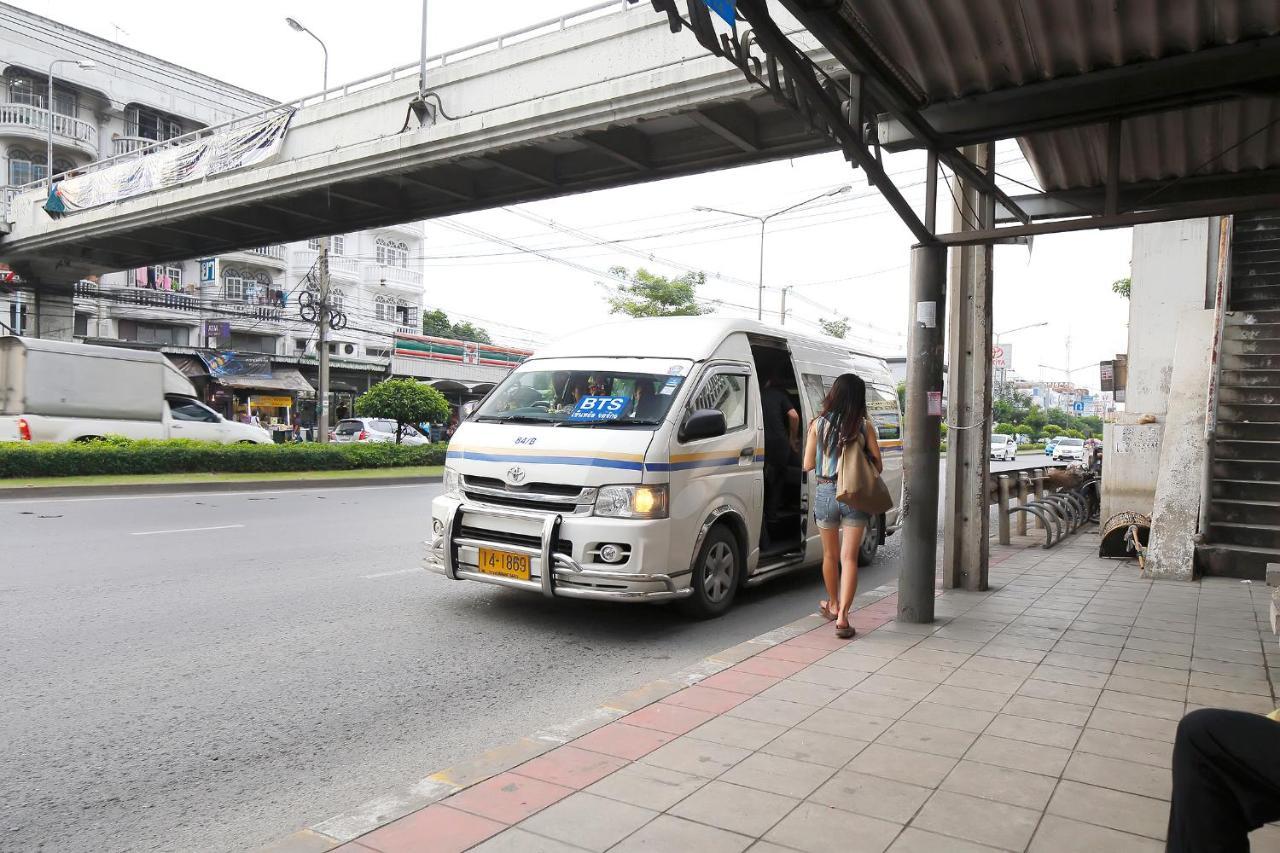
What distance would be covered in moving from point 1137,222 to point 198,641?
6.20 m

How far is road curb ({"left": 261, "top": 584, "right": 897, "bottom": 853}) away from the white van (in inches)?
37.6

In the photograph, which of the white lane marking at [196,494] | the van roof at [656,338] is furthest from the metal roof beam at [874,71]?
the white lane marking at [196,494]

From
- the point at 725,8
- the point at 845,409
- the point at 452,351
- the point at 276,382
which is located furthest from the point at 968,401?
the point at 452,351

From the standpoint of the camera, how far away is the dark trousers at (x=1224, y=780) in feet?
6.46

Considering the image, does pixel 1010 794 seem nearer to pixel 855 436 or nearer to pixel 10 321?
pixel 855 436

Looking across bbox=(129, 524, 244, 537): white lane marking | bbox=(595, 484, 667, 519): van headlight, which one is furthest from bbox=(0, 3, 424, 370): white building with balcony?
bbox=(595, 484, 667, 519): van headlight

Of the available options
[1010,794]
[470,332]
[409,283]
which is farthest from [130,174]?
[470,332]

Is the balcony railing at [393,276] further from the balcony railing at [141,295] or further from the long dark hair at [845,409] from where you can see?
the long dark hair at [845,409]

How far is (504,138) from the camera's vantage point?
13969 millimetres

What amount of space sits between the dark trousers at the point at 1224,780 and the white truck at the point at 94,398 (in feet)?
64.3

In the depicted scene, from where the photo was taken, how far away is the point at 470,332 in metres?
71.4

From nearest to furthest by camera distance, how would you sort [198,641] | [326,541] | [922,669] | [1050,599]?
[922,669] < [198,641] < [1050,599] < [326,541]

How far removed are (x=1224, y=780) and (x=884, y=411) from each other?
8113mm

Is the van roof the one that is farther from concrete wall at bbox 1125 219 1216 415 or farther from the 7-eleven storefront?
the 7-eleven storefront
